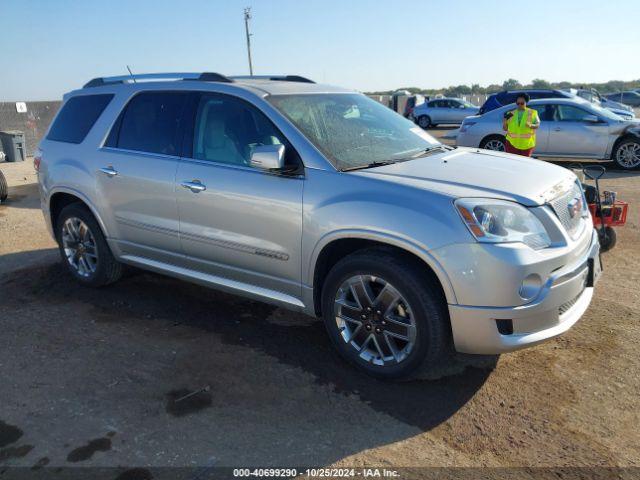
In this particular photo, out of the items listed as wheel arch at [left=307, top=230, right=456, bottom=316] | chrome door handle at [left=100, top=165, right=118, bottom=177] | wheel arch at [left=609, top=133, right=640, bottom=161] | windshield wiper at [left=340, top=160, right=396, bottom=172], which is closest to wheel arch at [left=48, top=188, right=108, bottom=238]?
chrome door handle at [left=100, top=165, right=118, bottom=177]

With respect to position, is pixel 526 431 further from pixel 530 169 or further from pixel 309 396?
pixel 530 169

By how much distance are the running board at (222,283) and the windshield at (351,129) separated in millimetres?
999

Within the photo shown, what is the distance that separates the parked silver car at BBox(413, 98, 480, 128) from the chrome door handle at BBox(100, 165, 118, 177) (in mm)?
24248

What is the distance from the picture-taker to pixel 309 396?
3.36m

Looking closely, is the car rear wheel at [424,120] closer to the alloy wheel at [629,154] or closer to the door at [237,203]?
the alloy wheel at [629,154]

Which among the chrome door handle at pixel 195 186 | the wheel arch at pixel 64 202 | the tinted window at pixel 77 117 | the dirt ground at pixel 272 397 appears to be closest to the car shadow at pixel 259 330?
the dirt ground at pixel 272 397

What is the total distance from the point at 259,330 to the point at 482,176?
6.66 ft

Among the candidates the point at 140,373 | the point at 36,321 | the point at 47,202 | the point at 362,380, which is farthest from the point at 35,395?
the point at 47,202

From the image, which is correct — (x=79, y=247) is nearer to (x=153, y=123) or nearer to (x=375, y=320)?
(x=153, y=123)

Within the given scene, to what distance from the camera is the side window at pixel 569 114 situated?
12.3 meters

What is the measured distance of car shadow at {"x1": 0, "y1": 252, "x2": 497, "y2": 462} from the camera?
3266 millimetres

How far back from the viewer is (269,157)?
11.6 ft

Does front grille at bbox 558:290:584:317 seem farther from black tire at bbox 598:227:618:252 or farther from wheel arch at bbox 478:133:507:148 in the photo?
wheel arch at bbox 478:133:507:148

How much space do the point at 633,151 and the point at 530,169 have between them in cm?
962
